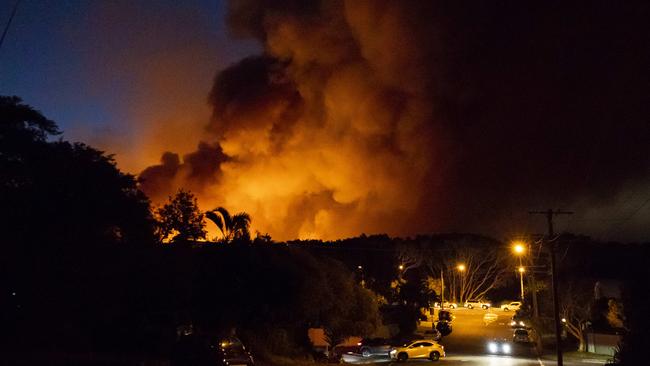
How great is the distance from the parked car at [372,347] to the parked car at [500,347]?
1304 cm

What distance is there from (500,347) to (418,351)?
45.1 ft

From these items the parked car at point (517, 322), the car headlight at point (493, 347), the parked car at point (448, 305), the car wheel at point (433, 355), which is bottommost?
the car wheel at point (433, 355)

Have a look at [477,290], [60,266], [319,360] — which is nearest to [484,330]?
[477,290]

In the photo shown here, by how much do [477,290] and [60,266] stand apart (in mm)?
75535

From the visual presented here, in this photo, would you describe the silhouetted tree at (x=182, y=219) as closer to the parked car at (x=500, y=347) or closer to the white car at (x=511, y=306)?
the parked car at (x=500, y=347)

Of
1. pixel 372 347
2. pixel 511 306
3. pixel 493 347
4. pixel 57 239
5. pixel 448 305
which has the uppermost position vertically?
pixel 511 306

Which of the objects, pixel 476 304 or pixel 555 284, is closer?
pixel 555 284

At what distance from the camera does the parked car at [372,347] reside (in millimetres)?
42156

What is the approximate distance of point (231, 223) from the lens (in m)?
34.9

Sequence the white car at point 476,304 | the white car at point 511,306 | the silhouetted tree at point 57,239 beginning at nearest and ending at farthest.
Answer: the silhouetted tree at point 57,239
the white car at point 511,306
the white car at point 476,304

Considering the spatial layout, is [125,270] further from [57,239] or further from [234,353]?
[234,353]

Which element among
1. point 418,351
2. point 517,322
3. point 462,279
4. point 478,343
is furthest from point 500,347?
point 462,279

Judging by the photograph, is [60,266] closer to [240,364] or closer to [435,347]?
[240,364]

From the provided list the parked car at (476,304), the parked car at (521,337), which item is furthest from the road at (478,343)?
the parked car at (476,304)
